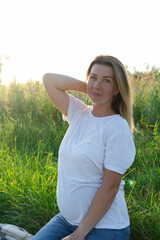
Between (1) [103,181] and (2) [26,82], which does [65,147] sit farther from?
(2) [26,82]

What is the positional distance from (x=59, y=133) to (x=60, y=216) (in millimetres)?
2470

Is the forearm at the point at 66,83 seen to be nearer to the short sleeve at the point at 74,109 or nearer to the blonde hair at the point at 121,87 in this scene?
the short sleeve at the point at 74,109

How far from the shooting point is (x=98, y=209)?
180 cm

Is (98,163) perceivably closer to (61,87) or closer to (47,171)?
(61,87)

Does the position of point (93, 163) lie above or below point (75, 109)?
below

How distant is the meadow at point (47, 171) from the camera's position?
8.59ft

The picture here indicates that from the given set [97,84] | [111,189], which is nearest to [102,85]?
[97,84]

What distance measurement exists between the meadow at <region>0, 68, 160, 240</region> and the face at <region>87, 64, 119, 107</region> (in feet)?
3.45

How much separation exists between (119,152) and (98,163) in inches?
6.9

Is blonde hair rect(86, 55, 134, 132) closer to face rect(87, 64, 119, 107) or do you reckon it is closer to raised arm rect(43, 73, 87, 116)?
face rect(87, 64, 119, 107)

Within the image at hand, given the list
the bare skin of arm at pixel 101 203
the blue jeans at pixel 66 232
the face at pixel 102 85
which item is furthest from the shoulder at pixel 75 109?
the blue jeans at pixel 66 232

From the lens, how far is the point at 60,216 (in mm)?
2158

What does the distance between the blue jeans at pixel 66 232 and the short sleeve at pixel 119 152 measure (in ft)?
1.33

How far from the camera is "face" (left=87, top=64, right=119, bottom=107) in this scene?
6.45ft
